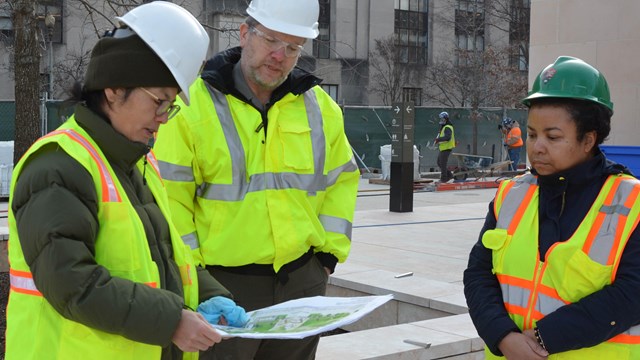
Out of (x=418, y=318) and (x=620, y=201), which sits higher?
(x=620, y=201)

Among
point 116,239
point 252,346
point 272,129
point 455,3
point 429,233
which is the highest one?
point 455,3

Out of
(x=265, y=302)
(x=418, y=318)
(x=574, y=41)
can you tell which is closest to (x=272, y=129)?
(x=265, y=302)

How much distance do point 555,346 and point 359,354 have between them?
1820 millimetres

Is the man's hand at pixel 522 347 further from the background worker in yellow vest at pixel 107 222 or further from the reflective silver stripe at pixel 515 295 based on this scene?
the background worker in yellow vest at pixel 107 222

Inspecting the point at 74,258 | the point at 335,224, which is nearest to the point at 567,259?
the point at 335,224

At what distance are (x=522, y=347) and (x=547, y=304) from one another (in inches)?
6.9

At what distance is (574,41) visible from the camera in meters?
11.4

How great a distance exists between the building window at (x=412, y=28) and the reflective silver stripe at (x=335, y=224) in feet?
160

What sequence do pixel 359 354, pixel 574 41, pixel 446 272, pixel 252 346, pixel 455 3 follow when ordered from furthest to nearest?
pixel 455 3 < pixel 574 41 < pixel 446 272 < pixel 359 354 < pixel 252 346

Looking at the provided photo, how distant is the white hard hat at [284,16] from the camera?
11.8 ft

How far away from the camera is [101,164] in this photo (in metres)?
2.43

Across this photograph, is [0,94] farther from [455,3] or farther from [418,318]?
[418,318]

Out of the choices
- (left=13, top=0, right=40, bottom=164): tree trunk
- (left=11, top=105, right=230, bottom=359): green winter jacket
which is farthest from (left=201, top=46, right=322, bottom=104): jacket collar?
(left=13, top=0, right=40, bottom=164): tree trunk

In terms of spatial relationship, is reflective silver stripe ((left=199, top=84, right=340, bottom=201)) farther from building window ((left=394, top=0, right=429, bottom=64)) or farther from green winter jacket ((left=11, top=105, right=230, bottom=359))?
building window ((left=394, top=0, right=429, bottom=64))
